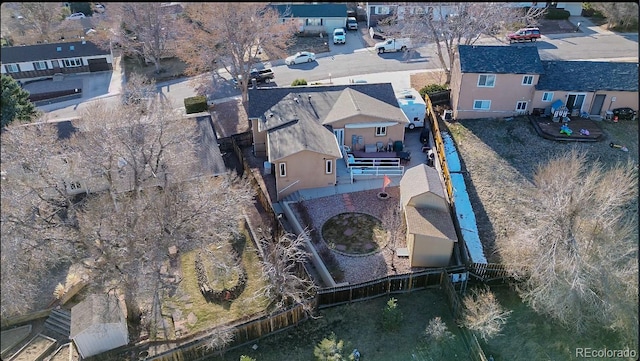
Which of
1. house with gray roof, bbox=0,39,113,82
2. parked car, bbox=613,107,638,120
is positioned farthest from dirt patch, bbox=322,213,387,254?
house with gray roof, bbox=0,39,113,82

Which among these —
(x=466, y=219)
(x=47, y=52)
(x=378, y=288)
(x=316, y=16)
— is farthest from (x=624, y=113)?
(x=47, y=52)

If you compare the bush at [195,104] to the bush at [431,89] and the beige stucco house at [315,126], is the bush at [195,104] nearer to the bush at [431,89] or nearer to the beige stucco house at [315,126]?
the beige stucco house at [315,126]

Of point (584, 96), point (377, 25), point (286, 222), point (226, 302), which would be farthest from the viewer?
point (377, 25)

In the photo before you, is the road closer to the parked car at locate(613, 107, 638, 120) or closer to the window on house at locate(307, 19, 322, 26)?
the window on house at locate(307, 19, 322, 26)

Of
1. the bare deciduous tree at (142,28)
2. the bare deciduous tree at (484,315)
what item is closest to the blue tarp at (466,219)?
the bare deciduous tree at (484,315)

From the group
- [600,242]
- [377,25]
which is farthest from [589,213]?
[377,25]

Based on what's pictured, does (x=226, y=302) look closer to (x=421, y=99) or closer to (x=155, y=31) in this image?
(x=421, y=99)
